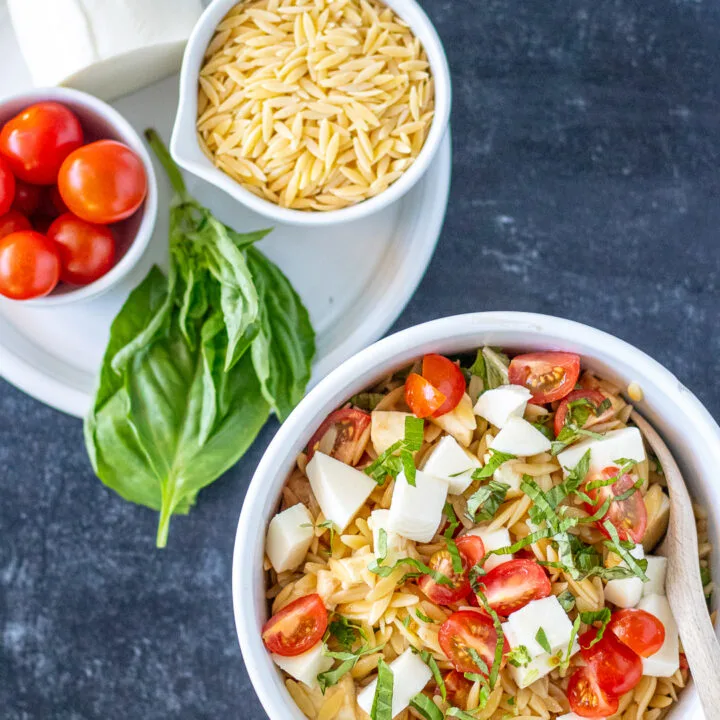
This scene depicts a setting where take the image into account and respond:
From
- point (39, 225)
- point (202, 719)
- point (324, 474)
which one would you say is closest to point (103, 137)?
point (39, 225)

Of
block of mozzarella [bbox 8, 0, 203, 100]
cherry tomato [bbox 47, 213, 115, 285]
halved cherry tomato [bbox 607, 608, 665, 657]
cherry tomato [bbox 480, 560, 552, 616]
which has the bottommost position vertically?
halved cherry tomato [bbox 607, 608, 665, 657]

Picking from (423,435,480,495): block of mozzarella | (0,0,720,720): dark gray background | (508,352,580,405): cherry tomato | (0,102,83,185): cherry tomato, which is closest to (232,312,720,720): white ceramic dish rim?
(508,352,580,405): cherry tomato

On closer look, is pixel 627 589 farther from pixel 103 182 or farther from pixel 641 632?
pixel 103 182

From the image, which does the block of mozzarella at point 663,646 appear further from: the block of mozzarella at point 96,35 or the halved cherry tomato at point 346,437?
the block of mozzarella at point 96,35

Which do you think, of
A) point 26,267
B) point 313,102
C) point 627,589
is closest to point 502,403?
point 627,589

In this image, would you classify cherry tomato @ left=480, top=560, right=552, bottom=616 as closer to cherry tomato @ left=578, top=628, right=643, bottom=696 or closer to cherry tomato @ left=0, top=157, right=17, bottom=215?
cherry tomato @ left=578, top=628, right=643, bottom=696

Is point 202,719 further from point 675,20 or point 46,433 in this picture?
Answer: point 675,20

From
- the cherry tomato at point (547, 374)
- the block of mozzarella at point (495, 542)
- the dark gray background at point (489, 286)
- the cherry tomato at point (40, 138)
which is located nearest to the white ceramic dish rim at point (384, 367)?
the cherry tomato at point (547, 374)
